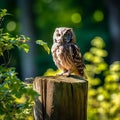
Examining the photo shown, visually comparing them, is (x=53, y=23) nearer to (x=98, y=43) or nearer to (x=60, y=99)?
(x=98, y=43)

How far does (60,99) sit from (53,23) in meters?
19.7

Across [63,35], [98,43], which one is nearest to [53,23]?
[98,43]

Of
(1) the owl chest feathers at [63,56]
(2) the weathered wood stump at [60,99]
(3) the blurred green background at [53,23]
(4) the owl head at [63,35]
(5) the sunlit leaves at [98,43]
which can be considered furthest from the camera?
(3) the blurred green background at [53,23]

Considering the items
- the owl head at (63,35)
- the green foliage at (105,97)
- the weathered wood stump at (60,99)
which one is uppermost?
the owl head at (63,35)

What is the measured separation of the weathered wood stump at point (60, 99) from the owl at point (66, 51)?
147 cm

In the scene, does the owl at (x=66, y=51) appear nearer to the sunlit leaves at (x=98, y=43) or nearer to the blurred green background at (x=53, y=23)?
the sunlit leaves at (x=98, y=43)

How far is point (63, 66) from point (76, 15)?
58.8 ft

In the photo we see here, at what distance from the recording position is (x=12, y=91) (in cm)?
463

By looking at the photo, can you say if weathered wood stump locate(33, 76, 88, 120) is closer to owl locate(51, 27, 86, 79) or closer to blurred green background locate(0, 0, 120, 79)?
owl locate(51, 27, 86, 79)

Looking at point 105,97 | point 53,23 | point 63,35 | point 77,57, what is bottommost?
point 105,97

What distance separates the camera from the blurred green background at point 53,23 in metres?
20.8

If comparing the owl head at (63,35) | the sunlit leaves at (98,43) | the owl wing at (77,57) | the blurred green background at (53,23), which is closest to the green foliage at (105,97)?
the sunlit leaves at (98,43)

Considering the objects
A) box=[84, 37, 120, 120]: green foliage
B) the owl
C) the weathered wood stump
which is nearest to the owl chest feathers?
the owl

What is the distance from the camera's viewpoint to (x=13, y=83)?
4.64 m
